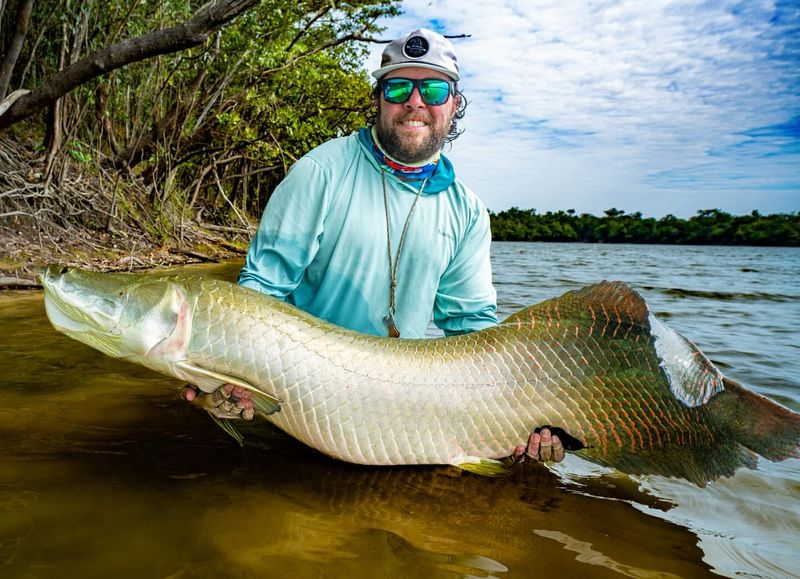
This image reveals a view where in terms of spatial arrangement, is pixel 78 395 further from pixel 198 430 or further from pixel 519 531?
pixel 519 531

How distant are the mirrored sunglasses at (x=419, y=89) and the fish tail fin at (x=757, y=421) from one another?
2.03 metres

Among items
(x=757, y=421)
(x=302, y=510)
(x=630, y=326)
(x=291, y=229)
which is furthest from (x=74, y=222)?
(x=757, y=421)

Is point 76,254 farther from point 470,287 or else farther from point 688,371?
point 688,371

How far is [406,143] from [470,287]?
2.99ft

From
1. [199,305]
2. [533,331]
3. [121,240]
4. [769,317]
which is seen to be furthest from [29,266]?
[769,317]

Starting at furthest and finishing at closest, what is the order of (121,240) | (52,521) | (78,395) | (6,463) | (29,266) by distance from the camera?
1. (121,240)
2. (29,266)
3. (78,395)
4. (6,463)
5. (52,521)

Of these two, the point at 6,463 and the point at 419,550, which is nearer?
the point at 419,550

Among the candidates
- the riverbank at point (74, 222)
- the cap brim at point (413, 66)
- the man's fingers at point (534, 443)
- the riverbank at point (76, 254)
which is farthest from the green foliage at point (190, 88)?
the man's fingers at point (534, 443)

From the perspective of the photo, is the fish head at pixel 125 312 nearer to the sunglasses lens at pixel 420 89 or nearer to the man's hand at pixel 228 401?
the man's hand at pixel 228 401

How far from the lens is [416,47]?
3152 millimetres

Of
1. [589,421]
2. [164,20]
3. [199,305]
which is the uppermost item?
[164,20]

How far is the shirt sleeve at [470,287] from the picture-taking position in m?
3.32

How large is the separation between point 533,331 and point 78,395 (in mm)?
2575

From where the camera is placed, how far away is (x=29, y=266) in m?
6.92
